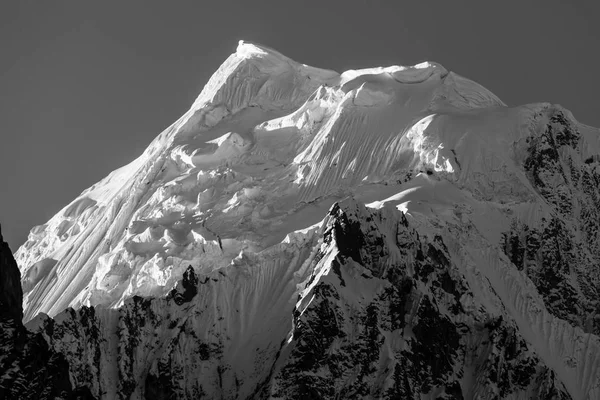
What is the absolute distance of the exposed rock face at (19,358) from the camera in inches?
5797

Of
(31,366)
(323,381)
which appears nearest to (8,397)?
(31,366)

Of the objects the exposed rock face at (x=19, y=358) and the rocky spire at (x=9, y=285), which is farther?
the rocky spire at (x=9, y=285)

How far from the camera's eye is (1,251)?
502 feet

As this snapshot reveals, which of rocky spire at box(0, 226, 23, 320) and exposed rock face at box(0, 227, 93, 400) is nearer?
exposed rock face at box(0, 227, 93, 400)

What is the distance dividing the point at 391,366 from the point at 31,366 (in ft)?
174

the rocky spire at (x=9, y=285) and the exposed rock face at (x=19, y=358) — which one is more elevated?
the rocky spire at (x=9, y=285)

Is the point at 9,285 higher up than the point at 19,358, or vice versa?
the point at 9,285

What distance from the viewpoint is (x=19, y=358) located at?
488ft

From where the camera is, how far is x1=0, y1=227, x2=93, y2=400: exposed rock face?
147250mm

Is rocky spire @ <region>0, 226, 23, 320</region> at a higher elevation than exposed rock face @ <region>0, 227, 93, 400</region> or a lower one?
higher

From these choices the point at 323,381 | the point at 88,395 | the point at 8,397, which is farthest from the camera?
the point at 323,381

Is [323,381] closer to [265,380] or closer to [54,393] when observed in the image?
[265,380]

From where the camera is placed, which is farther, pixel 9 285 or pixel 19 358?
pixel 9 285

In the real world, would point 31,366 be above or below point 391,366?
above
